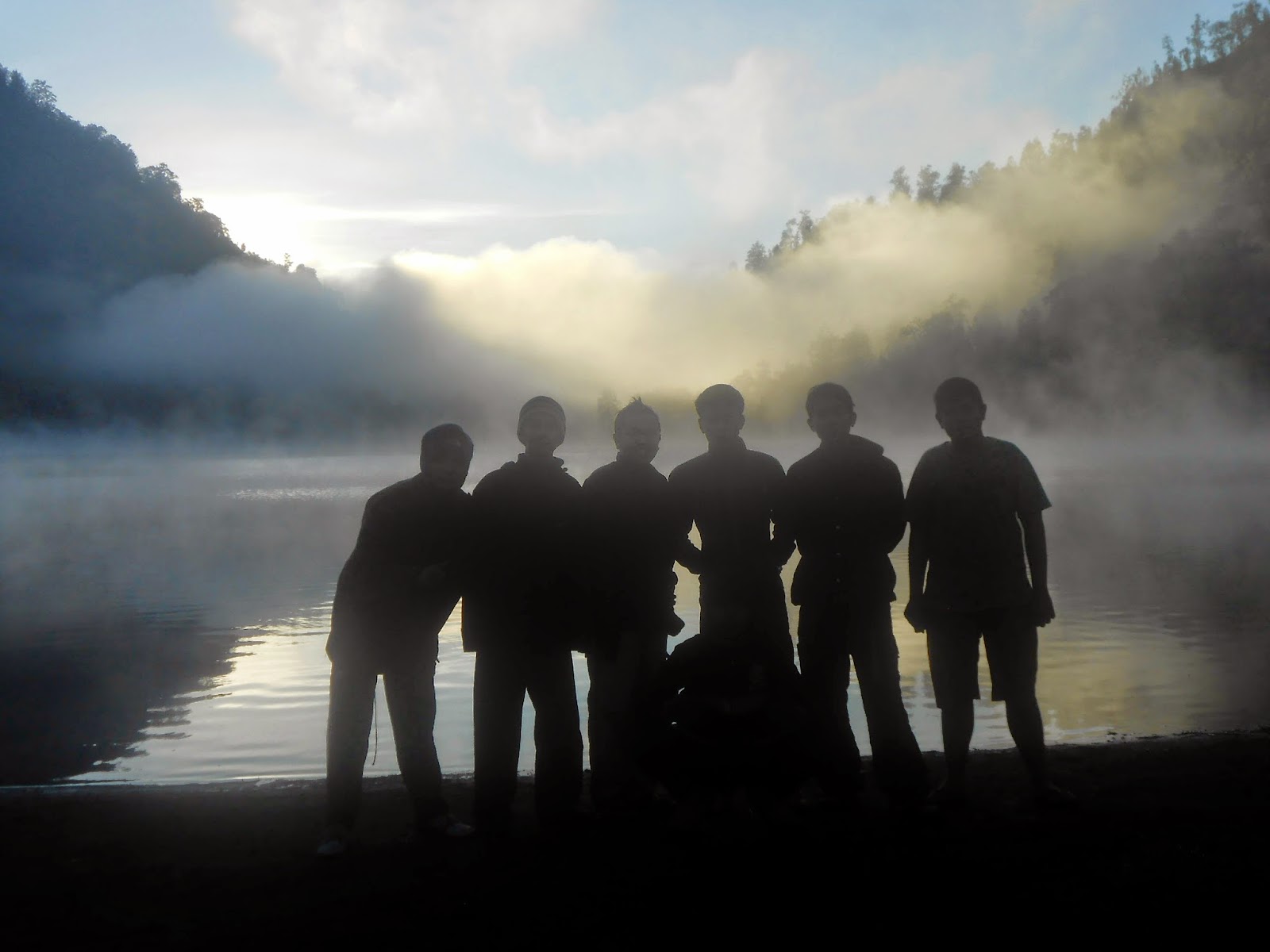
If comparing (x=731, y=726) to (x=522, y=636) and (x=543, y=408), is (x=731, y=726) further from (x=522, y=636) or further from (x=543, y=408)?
(x=543, y=408)

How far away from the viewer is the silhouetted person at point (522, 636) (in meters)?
5.41

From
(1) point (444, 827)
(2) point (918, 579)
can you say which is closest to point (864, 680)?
(2) point (918, 579)

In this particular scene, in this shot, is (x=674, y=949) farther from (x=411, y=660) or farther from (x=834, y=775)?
(x=411, y=660)

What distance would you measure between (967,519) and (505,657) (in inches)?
103

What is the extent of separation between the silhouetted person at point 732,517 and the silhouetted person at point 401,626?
1306 millimetres

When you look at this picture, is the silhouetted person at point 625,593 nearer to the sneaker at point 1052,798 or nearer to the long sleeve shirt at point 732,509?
the long sleeve shirt at point 732,509

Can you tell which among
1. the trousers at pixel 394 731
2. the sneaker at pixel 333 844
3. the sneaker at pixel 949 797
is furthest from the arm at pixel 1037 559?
the sneaker at pixel 333 844

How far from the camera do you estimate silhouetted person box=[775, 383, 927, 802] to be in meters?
5.44

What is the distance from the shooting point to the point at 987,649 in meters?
5.39

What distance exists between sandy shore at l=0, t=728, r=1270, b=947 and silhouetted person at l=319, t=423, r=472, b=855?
0.34 metres

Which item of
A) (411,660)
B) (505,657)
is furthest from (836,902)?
(411,660)

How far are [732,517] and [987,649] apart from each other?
60.6 inches

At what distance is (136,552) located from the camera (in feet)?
191

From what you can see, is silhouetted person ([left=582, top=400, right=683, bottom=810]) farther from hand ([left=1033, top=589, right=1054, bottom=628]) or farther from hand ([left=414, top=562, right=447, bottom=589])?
hand ([left=1033, top=589, right=1054, bottom=628])
